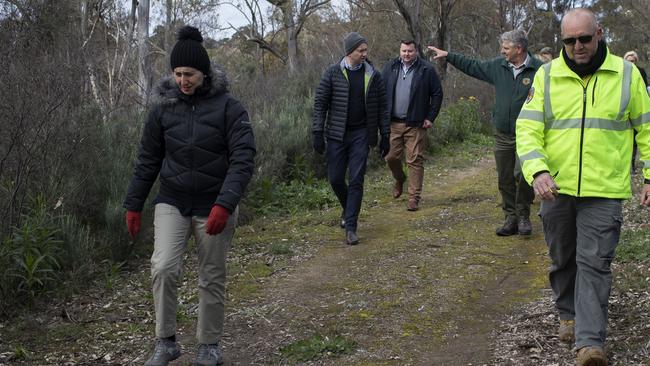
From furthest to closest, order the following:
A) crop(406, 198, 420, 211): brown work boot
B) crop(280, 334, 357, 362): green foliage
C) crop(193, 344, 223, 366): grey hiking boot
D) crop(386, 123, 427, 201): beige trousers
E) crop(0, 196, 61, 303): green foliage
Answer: crop(406, 198, 420, 211): brown work boot
crop(386, 123, 427, 201): beige trousers
crop(0, 196, 61, 303): green foliage
crop(280, 334, 357, 362): green foliage
crop(193, 344, 223, 366): grey hiking boot

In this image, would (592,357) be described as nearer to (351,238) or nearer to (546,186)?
(546,186)

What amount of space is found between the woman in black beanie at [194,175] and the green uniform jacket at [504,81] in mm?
3768

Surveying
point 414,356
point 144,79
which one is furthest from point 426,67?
point 144,79

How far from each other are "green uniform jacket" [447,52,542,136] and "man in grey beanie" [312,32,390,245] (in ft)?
2.94

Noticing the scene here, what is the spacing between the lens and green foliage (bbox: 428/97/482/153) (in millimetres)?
14875

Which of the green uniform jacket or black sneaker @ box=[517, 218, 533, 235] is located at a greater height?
the green uniform jacket

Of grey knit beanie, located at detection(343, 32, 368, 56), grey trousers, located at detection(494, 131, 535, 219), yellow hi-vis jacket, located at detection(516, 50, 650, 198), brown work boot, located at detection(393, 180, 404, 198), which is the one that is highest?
grey knit beanie, located at detection(343, 32, 368, 56)

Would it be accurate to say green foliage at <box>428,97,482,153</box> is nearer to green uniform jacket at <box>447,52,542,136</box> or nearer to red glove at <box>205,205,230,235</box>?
green uniform jacket at <box>447,52,542,136</box>

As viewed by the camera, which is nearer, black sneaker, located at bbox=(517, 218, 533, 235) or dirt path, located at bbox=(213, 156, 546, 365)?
dirt path, located at bbox=(213, 156, 546, 365)

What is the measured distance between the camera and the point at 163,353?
4492mm

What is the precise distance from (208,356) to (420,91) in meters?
5.38

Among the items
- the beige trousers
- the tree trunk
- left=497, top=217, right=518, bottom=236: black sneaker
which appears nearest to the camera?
left=497, top=217, right=518, bottom=236: black sneaker

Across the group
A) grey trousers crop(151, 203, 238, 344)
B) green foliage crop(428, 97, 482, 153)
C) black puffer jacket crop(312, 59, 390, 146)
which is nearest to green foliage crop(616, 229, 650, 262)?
black puffer jacket crop(312, 59, 390, 146)

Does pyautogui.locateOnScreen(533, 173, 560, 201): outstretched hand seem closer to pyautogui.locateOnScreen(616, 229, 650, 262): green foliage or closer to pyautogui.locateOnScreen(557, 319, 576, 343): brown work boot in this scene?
pyautogui.locateOnScreen(557, 319, 576, 343): brown work boot
